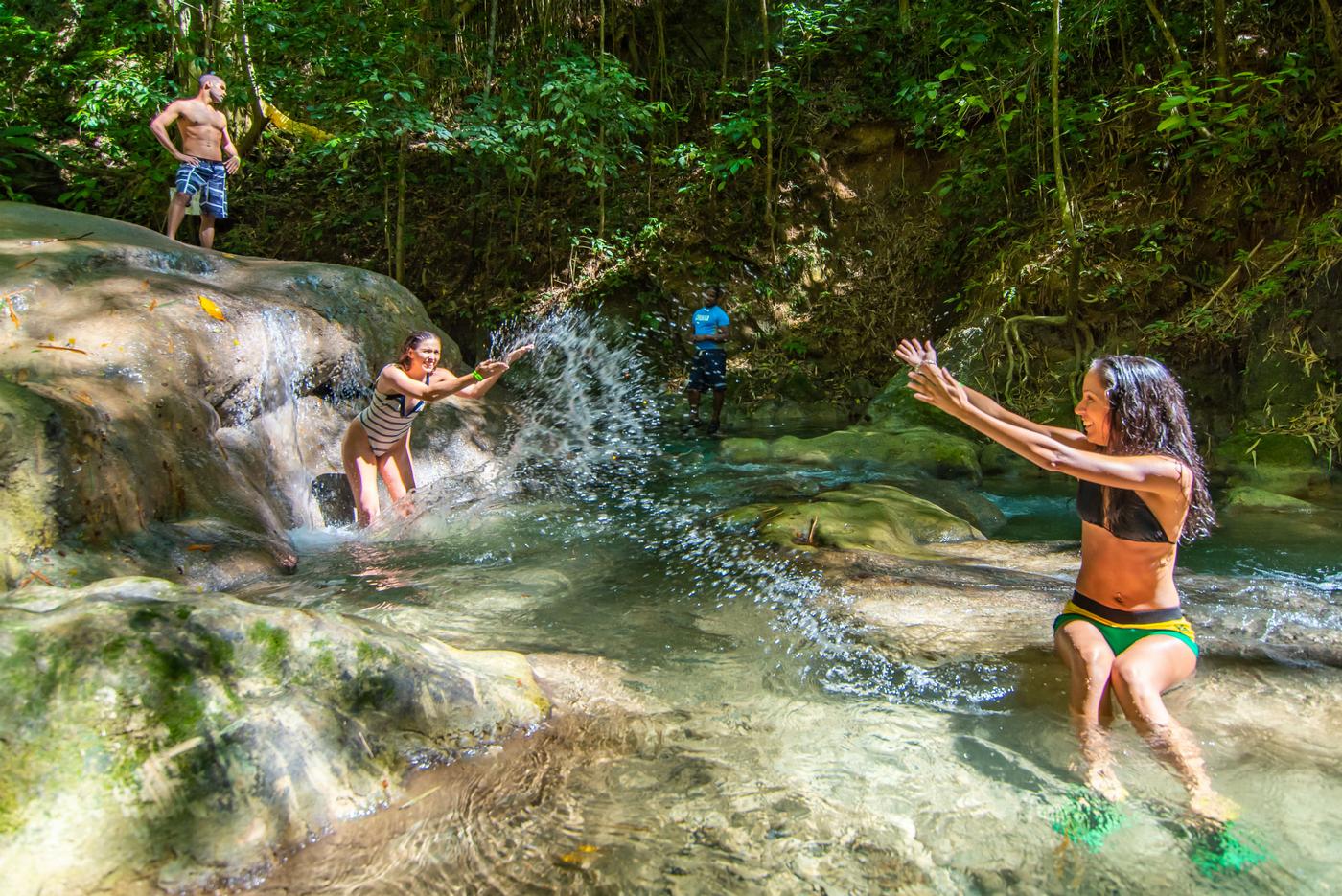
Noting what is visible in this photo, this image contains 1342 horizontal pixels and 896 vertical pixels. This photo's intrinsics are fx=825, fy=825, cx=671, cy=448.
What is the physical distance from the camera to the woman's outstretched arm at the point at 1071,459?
2248mm

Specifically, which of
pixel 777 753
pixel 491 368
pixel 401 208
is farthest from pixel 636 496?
pixel 401 208

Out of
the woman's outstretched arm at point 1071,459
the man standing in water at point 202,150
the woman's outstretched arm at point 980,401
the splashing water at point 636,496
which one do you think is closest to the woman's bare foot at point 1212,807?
the splashing water at point 636,496

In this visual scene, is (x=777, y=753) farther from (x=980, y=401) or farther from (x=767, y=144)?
(x=767, y=144)

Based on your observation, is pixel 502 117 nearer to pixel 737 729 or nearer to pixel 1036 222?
pixel 1036 222

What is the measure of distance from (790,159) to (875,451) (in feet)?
19.3

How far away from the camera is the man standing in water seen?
6616 mm

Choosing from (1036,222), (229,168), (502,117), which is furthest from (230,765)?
(502,117)

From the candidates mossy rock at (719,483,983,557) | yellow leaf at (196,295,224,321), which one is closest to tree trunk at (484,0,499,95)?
yellow leaf at (196,295,224,321)

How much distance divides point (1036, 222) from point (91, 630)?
9623 mm

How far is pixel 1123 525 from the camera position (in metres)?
2.48

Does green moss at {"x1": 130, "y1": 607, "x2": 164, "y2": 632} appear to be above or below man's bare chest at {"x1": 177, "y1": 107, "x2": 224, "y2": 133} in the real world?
below

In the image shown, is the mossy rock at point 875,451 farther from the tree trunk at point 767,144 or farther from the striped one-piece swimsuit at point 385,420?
the tree trunk at point 767,144

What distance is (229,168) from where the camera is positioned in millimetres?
7090

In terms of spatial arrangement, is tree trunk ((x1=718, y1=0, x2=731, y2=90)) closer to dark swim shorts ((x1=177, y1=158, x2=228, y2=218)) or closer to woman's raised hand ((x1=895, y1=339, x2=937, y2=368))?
dark swim shorts ((x1=177, y1=158, x2=228, y2=218))
